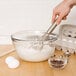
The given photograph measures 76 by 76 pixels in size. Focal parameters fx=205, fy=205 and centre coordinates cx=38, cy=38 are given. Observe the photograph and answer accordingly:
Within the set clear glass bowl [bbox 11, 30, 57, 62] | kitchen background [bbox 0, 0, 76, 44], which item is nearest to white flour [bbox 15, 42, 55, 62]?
clear glass bowl [bbox 11, 30, 57, 62]

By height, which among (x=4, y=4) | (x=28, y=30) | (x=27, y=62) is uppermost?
(x=4, y=4)

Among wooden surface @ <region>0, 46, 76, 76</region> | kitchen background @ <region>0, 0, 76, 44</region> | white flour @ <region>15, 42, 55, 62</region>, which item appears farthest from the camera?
kitchen background @ <region>0, 0, 76, 44</region>

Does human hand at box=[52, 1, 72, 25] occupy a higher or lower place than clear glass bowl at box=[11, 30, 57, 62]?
higher

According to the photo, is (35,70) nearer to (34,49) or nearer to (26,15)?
(34,49)

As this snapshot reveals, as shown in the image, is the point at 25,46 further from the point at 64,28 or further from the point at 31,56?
the point at 64,28

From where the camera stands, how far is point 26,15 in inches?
51.1

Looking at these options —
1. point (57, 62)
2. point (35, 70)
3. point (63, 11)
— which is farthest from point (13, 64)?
point (63, 11)

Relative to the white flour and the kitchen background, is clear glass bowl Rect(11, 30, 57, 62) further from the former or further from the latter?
the kitchen background

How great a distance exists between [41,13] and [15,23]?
7.0 inches

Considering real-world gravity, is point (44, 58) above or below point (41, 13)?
below

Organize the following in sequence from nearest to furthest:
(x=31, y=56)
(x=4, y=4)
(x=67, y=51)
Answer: (x=31, y=56)
(x=67, y=51)
(x=4, y=4)

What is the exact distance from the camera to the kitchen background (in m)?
1.28

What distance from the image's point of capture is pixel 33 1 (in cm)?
127

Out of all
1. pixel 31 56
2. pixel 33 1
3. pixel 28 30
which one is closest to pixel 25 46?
pixel 31 56
